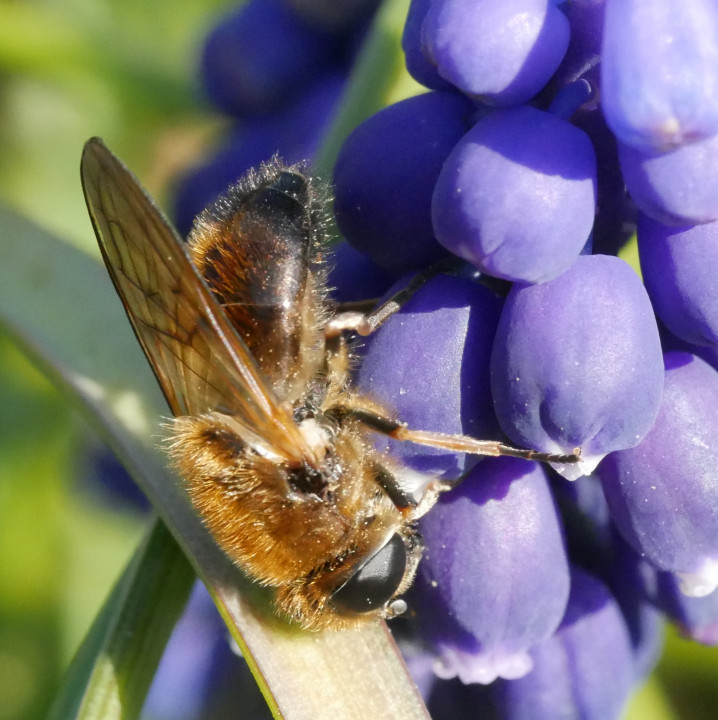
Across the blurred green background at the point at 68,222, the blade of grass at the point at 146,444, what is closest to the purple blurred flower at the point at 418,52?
the blade of grass at the point at 146,444

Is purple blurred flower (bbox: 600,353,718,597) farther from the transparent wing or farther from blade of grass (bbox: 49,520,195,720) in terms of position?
blade of grass (bbox: 49,520,195,720)

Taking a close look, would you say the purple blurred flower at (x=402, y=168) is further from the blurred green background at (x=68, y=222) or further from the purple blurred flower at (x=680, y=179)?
the blurred green background at (x=68, y=222)

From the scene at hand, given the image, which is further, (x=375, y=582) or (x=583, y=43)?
(x=375, y=582)

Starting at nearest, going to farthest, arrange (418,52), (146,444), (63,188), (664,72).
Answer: (664,72) < (418,52) < (146,444) < (63,188)

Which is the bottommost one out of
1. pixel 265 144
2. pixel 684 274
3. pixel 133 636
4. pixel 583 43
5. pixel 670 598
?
pixel 670 598

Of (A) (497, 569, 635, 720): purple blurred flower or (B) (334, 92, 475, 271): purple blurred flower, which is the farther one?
(A) (497, 569, 635, 720): purple blurred flower

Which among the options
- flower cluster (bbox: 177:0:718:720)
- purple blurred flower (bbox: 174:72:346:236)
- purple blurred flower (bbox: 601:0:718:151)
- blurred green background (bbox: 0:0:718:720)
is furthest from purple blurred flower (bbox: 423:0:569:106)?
blurred green background (bbox: 0:0:718:720)

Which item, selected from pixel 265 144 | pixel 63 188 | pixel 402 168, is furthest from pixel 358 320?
pixel 63 188

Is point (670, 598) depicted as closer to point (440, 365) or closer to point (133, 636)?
point (440, 365)
